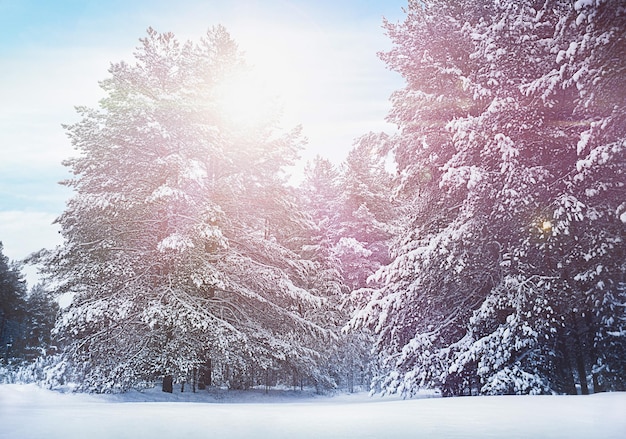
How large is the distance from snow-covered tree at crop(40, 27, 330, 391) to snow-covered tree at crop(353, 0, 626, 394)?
4463mm

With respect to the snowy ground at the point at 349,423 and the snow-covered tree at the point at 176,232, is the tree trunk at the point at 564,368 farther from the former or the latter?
the snow-covered tree at the point at 176,232

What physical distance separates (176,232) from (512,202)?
27.0ft

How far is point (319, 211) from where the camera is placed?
23.6 metres

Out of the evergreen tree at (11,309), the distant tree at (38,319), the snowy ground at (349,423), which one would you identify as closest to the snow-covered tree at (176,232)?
the snowy ground at (349,423)

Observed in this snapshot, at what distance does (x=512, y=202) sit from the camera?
8.32m

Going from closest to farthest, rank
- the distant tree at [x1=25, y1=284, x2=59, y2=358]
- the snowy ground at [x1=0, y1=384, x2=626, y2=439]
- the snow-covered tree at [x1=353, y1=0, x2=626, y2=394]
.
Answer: the snowy ground at [x1=0, y1=384, x2=626, y2=439] < the snow-covered tree at [x1=353, y1=0, x2=626, y2=394] < the distant tree at [x1=25, y1=284, x2=59, y2=358]

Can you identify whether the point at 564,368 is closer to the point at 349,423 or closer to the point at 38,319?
the point at 349,423

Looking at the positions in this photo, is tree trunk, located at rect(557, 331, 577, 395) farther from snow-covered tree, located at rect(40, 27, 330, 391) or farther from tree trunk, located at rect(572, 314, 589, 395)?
snow-covered tree, located at rect(40, 27, 330, 391)

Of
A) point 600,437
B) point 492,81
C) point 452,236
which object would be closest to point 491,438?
point 600,437

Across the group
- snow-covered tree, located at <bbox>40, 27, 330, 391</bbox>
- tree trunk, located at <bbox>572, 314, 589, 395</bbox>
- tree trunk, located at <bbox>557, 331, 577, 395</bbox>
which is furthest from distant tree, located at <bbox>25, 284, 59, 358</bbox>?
tree trunk, located at <bbox>572, 314, 589, 395</bbox>

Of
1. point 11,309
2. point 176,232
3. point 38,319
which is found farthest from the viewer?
point 38,319

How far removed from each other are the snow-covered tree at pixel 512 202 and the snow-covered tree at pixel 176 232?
4.46m

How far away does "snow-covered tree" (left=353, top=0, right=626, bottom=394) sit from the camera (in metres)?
7.82

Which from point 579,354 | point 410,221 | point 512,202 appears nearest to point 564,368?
point 579,354
